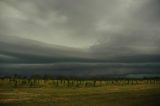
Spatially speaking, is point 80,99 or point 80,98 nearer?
point 80,99

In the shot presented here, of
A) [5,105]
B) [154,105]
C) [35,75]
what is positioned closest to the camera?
[154,105]

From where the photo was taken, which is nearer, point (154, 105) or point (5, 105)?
point (154, 105)

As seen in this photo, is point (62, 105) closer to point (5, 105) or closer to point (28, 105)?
point (28, 105)

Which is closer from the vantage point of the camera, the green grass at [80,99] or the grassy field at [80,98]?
the green grass at [80,99]

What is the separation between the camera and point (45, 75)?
147375 millimetres

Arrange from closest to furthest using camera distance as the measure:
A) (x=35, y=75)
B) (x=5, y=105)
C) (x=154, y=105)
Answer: (x=154, y=105) → (x=5, y=105) → (x=35, y=75)

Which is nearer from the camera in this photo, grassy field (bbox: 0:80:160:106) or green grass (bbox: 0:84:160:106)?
green grass (bbox: 0:84:160:106)

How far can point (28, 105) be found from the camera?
35.9 meters

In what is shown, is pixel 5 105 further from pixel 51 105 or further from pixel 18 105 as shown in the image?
pixel 51 105

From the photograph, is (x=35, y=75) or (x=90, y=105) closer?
(x=90, y=105)

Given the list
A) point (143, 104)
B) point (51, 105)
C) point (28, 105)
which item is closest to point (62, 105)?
Answer: point (51, 105)

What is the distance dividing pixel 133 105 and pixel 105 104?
3687 mm

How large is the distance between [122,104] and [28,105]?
11.7m

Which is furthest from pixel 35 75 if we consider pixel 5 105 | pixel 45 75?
pixel 5 105
